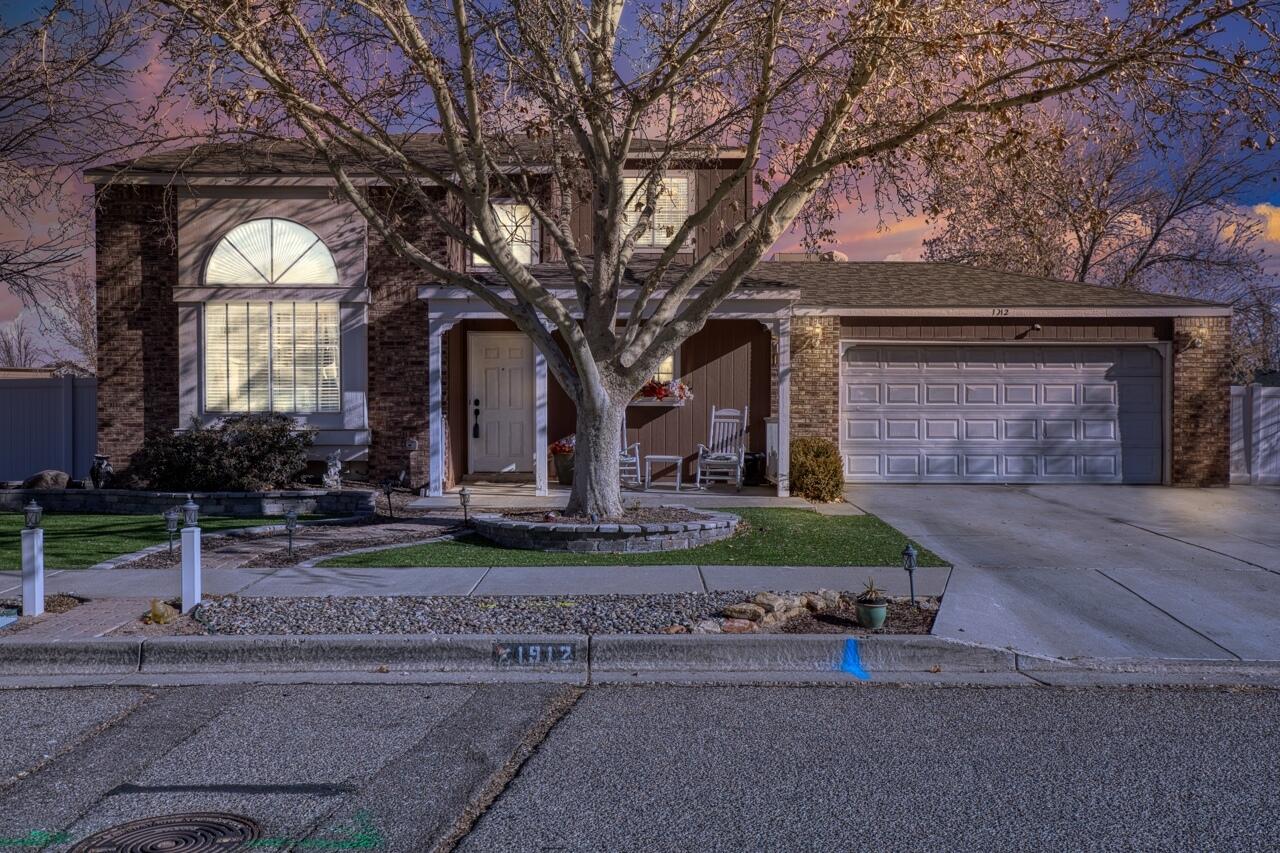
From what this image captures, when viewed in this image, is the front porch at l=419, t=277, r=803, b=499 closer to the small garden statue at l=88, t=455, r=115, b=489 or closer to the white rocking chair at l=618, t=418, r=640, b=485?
the white rocking chair at l=618, t=418, r=640, b=485

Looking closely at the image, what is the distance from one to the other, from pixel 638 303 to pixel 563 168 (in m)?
2.54

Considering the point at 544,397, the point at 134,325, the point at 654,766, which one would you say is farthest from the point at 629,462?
the point at 654,766

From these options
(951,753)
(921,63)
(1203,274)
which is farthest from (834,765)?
(1203,274)

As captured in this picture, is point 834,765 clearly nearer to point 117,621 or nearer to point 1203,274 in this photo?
point 117,621

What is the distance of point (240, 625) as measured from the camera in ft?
23.8

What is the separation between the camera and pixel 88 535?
11695 millimetres

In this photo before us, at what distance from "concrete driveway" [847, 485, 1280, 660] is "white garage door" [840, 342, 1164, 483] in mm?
1206

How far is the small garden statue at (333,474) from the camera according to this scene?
1481 cm

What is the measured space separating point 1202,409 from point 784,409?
685cm

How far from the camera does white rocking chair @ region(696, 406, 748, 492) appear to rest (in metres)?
16.0

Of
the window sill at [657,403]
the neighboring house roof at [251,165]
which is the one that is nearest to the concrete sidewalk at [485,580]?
the window sill at [657,403]

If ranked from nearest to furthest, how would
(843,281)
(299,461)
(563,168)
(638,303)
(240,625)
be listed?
1. (240,625)
2. (638,303)
3. (563,168)
4. (299,461)
5. (843,281)

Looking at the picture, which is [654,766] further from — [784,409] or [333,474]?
[333,474]

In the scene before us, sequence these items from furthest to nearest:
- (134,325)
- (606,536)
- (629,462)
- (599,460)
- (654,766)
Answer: (134,325) → (629,462) → (599,460) → (606,536) → (654,766)
